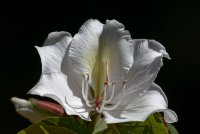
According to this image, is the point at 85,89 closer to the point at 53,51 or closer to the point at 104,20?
the point at 53,51

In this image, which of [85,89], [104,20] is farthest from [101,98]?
[104,20]

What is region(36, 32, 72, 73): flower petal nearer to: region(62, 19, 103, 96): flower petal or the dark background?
region(62, 19, 103, 96): flower petal

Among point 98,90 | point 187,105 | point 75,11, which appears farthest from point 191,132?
point 98,90

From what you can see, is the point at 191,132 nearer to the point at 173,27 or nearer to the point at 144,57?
the point at 173,27

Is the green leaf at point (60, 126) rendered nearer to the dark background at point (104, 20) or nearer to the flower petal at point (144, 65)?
the flower petal at point (144, 65)

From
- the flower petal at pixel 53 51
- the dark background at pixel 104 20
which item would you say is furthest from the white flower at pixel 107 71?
the dark background at pixel 104 20

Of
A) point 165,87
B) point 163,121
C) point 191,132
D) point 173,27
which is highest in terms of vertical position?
point 163,121
